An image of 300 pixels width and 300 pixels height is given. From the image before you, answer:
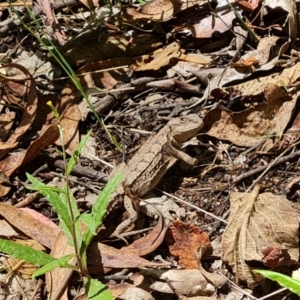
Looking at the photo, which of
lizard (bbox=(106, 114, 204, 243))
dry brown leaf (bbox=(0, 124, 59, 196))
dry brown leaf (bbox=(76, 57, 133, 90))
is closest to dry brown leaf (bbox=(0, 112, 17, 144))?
dry brown leaf (bbox=(0, 124, 59, 196))

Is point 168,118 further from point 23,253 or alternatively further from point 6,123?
point 23,253

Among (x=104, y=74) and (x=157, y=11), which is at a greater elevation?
(x=157, y=11)

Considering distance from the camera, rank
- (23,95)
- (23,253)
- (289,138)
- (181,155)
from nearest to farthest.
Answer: (23,253), (289,138), (181,155), (23,95)

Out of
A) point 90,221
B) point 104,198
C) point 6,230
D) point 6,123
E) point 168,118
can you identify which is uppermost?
point 90,221

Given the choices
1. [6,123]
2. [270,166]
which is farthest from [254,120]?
[6,123]

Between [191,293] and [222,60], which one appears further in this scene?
[222,60]

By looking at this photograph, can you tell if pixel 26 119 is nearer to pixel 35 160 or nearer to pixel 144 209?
pixel 35 160

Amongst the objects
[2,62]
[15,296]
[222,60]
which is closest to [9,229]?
[15,296]

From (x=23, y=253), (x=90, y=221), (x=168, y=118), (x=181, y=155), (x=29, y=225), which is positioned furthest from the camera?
(x=168, y=118)
